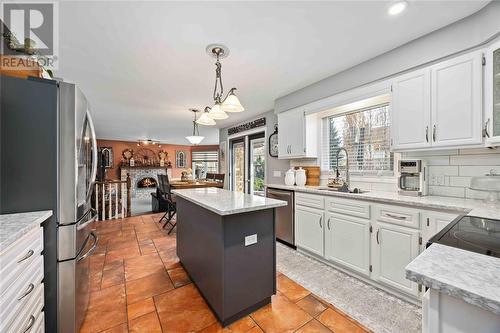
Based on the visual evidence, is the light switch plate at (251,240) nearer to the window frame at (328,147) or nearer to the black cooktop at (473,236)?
the black cooktop at (473,236)

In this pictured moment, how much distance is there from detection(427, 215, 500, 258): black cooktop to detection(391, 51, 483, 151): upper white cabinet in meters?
0.88

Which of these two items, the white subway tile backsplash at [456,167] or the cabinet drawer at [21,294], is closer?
the cabinet drawer at [21,294]

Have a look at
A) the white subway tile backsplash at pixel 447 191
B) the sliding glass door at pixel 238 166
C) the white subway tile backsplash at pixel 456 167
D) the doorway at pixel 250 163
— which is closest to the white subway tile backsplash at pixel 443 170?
the white subway tile backsplash at pixel 456 167

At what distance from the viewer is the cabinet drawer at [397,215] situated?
5.90 feet

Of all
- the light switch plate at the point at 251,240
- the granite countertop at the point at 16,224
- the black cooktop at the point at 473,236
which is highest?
the granite countertop at the point at 16,224

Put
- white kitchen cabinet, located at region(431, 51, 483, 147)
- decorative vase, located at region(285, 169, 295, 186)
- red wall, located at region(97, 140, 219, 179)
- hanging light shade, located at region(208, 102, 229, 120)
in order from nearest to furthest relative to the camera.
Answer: white kitchen cabinet, located at region(431, 51, 483, 147) → hanging light shade, located at region(208, 102, 229, 120) → decorative vase, located at region(285, 169, 295, 186) → red wall, located at region(97, 140, 219, 179)

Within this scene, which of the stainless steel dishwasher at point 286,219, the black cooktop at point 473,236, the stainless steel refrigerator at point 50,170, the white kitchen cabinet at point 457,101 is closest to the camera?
the black cooktop at point 473,236

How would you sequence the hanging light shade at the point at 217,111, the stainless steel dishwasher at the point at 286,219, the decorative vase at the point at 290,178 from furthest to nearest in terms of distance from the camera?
the decorative vase at the point at 290,178 → the stainless steel dishwasher at the point at 286,219 → the hanging light shade at the point at 217,111

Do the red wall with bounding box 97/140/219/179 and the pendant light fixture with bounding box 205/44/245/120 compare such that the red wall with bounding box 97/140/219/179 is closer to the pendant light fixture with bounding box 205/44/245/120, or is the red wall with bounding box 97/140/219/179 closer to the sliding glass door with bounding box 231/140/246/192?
the sliding glass door with bounding box 231/140/246/192

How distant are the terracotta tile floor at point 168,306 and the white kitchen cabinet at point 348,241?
0.61 meters

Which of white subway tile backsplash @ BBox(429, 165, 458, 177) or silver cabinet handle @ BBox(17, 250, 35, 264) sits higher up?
white subway tile backsplash @ BBox(429, 165, 458, 177)

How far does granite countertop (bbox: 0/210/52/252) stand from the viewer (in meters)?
0.92

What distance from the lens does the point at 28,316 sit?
1091 mm

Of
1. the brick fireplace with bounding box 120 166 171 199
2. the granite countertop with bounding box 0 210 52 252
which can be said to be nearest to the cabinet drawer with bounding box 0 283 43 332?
the granite countertop with bounding box 0 210 52 252
